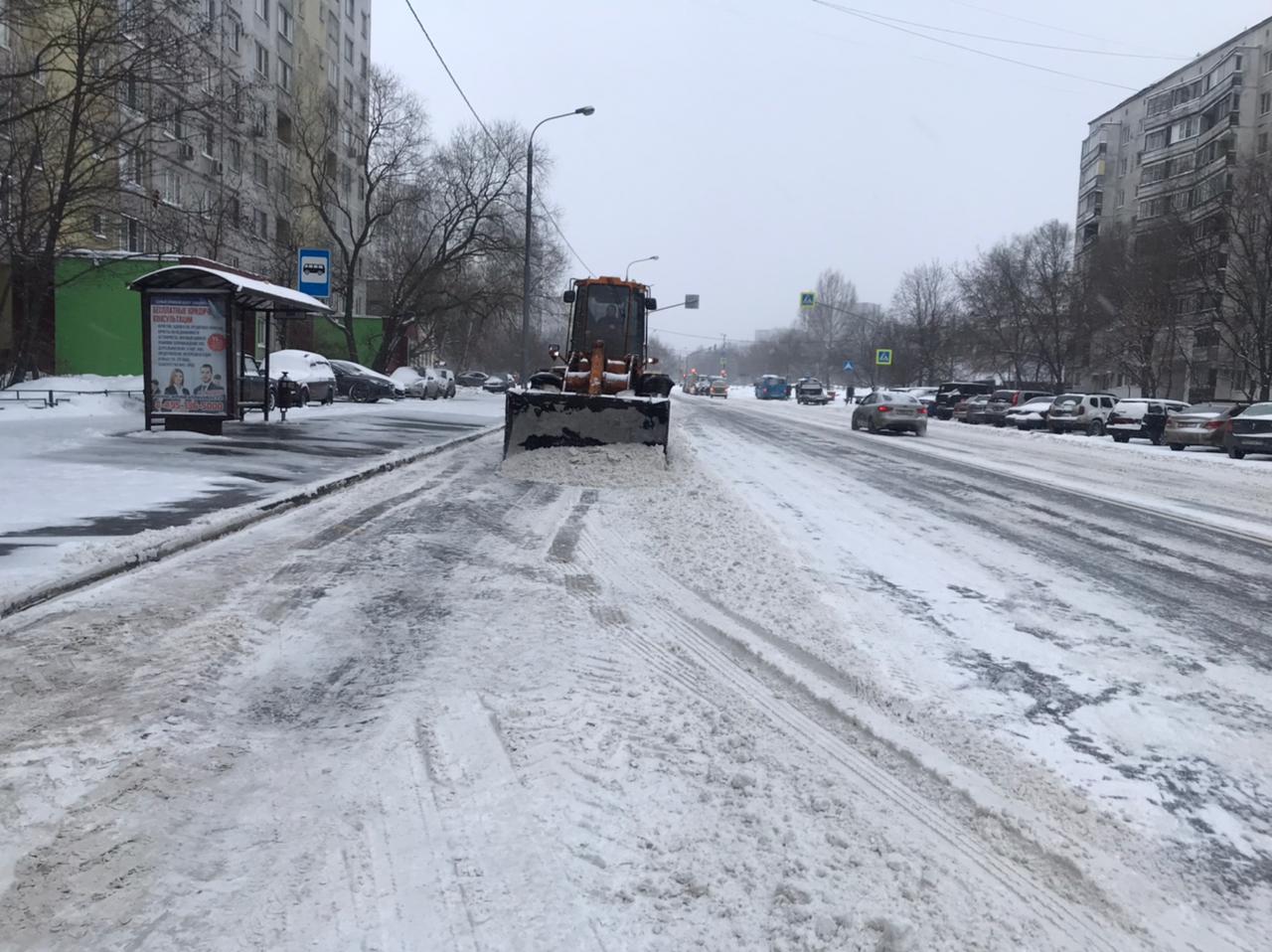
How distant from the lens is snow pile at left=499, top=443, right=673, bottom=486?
41.7ft

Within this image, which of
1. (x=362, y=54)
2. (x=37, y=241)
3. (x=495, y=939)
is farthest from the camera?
(x=362, y=54)

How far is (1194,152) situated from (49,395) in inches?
2804

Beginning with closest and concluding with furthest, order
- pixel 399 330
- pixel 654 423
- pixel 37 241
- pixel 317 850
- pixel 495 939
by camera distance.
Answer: pixel 495 939, pixel 317 850, pixel 654 423, pixel 37 241, pixel 399 330

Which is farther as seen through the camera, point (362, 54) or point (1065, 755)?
point (362, 54)

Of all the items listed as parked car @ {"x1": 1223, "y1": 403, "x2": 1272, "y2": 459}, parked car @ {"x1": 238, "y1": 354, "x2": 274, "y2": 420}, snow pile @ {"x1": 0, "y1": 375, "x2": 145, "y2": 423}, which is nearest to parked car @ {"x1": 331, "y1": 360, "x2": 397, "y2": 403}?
snow pile @ {"x1": 0, "y1": 375, "x2": 145, "y2": 423}

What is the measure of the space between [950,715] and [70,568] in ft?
18.2

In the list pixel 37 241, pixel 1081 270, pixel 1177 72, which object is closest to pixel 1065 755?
pixel 37 241

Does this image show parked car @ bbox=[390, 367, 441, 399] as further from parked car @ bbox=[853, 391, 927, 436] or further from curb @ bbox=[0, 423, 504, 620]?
curb @ bbox=[0, 423, 504, 620]

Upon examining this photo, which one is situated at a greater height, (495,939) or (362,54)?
(362,54)

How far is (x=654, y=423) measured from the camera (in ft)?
46.0

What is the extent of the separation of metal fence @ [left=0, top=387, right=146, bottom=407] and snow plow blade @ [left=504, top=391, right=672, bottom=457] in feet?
34.1

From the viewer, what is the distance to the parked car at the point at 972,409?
43781 millimetres

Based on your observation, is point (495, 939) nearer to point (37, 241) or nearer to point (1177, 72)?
point (37, 241)

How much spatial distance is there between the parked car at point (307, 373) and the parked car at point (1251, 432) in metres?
25.5
